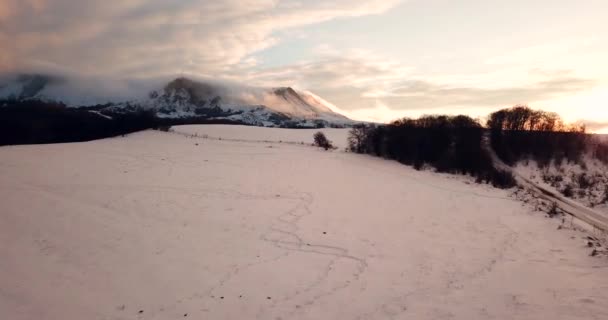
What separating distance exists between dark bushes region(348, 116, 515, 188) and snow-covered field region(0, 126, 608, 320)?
19257mm

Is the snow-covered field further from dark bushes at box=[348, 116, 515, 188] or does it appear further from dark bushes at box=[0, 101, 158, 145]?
dark bushes at box=[0, 101, 158, 145]

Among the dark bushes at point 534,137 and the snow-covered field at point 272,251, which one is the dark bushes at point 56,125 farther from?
the dark bushes at point 534,137

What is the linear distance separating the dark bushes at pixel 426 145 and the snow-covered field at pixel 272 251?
→ 758 inches

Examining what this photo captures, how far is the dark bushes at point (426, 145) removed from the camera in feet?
153

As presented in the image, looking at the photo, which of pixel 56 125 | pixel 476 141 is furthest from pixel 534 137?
pixel 56 125

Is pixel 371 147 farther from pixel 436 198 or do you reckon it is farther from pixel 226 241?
pixel 226 241

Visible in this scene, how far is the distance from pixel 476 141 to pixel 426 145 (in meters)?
10.6

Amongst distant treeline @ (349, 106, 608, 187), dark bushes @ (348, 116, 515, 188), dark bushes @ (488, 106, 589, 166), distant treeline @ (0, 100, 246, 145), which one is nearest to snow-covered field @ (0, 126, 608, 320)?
dark bushes @ (348, 116, 515, 188)

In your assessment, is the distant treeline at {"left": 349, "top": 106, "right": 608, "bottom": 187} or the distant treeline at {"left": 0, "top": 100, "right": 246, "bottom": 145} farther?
the distant treeline at {"left": 0, "top": 100, "right": 246, "bottom": 145}

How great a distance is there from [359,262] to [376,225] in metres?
5.00

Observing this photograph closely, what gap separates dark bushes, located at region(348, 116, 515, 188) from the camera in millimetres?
46766

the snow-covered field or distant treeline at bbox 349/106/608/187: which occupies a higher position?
distant treeline at bbox 349/106/608/187

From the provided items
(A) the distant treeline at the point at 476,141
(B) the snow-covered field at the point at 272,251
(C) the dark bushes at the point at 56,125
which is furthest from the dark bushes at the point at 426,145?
(C) the dark bushes at the point at 56,125

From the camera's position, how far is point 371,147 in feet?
167
